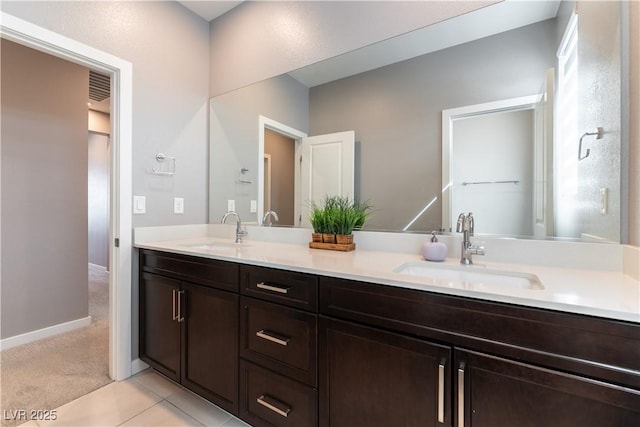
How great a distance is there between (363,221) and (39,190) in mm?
2793

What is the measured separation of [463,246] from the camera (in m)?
1.33

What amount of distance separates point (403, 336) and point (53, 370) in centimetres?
240

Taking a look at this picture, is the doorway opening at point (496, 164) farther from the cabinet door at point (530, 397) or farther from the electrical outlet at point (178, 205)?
the electrical outlet at point (178, 205)

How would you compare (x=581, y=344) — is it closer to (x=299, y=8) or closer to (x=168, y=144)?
(x=299, y=8)

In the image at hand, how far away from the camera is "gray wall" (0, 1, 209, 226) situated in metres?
1.78

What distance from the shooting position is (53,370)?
197 cm

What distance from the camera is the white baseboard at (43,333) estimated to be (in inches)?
90.3

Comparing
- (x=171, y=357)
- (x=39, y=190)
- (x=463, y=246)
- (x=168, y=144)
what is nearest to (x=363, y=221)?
(x=463, y=246)

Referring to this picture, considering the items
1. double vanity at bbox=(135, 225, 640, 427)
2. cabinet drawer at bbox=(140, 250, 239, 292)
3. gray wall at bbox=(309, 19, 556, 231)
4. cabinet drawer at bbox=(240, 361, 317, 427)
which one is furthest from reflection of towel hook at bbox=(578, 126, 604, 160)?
cabinet drawer at bbox=(140, 250, 239, 292)

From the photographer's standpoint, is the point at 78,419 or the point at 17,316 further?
the point at 17,316

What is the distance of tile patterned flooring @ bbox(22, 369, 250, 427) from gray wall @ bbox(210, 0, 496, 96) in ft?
7.16

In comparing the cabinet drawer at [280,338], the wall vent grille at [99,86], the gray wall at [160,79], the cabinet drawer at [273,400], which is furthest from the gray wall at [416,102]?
the wall vent grille at [99,86]

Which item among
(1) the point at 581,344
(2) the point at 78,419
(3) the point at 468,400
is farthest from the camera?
(2) the point at 78,419

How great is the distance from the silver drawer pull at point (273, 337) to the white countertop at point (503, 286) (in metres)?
0.31
